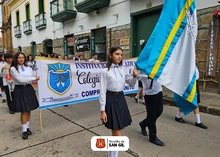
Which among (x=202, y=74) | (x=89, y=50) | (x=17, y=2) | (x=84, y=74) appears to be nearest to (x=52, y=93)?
(x=84, y=74)

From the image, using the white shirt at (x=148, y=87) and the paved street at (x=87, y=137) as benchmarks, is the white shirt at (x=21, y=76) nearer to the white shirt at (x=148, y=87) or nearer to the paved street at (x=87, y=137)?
the paved street at (x=87, y=137)

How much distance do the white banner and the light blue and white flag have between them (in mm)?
2279

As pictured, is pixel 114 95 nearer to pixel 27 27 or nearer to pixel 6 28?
pixel 27 27

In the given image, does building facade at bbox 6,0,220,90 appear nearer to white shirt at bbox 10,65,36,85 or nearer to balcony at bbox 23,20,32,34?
balcony at bbox 23,20,32,34

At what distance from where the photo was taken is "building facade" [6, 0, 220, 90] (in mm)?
6191

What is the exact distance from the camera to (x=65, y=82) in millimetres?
4273

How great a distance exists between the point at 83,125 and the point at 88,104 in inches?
72.7

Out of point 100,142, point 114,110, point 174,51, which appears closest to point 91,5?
point 174,51

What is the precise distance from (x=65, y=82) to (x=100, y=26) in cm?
685

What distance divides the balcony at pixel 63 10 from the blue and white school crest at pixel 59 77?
8857 millimetres

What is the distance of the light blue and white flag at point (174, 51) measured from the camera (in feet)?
7.87

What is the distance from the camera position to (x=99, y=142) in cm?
174

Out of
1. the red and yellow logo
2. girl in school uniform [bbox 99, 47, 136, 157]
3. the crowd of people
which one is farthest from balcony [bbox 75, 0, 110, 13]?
the red and yellow logo

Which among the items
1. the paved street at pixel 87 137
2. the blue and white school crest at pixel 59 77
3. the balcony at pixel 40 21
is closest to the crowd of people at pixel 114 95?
the paved street at pixel 87 137
